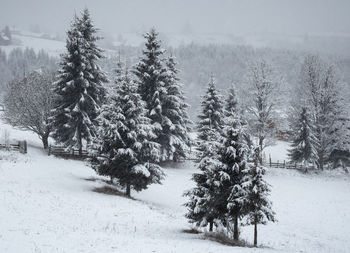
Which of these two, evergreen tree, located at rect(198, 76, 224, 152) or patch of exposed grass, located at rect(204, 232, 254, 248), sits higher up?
evergreen tree, located at rect(198, 76, 224, 152)

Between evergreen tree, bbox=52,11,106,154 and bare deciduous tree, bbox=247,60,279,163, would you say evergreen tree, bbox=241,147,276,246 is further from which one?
bare deciduous tree, bbox=247,60,279,163

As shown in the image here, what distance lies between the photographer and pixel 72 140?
34.1 m

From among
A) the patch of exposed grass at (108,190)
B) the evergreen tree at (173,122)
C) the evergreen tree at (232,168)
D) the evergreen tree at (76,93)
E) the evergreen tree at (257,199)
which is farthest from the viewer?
the evergreen tree at (173,122)

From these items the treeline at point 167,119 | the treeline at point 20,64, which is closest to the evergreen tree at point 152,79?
the treeline at point 167,119

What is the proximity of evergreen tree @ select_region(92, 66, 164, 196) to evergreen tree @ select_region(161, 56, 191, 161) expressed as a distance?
426 inches

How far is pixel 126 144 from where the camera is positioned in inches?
980

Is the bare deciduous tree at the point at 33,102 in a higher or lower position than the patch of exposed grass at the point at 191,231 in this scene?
higher

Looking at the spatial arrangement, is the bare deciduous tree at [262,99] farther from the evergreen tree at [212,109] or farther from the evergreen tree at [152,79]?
the evergreen tree at [152,79]

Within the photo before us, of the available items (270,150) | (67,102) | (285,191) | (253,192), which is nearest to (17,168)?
(67,102)

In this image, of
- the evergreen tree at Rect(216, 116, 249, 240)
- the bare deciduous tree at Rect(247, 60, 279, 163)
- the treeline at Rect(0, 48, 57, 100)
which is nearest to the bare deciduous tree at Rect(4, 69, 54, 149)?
the evergreen tree at Rect(216, 116, 249, 240)

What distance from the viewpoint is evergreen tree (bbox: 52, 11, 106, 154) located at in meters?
34.2

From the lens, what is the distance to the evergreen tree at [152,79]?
3691 cm

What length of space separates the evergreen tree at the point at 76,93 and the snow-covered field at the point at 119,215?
325 cm

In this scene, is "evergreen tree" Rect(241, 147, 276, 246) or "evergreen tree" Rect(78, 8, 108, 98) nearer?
"evergreen tree" Rect(241, 147, 276, 246)
